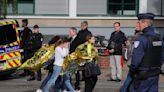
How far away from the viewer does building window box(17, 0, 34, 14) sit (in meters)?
27.4

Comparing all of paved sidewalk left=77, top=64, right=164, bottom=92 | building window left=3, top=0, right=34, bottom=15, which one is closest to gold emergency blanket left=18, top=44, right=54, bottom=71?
paved sidewalk left=77, top=64, right=164, bottom=92

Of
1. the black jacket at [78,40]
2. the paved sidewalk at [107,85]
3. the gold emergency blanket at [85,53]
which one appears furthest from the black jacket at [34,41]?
the gold emergency blanket at [85,53]

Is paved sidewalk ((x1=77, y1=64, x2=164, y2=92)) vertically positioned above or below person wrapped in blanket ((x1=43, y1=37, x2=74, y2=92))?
below

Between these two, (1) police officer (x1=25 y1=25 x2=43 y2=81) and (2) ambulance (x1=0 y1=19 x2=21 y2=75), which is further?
(1) police officer (x1=25 y1=25 x2=43 y2=81)

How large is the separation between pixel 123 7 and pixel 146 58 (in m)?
19.3

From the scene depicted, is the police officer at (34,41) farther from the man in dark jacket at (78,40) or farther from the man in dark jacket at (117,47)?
the man in dark jacket at (78,40)

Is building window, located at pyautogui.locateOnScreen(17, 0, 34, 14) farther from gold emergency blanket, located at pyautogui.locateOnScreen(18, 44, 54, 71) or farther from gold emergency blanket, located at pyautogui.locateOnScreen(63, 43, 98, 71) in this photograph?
gold emergency blanket, located at pyautogui.locateOnScreen(63, 43, 98, 71)

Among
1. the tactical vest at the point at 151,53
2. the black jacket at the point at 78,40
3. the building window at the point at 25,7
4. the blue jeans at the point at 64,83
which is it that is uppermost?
the building window at the point at 25,7

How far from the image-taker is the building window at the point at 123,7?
90.8 ft

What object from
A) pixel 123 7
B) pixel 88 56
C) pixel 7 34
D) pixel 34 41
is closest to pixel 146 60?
pixel 88 56

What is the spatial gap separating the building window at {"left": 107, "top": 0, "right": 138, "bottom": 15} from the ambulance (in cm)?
1081

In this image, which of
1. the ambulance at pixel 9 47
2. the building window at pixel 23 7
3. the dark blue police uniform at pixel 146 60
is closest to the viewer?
the dark blue police uniform at pixel 146 60

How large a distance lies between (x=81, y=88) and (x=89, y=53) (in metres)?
2.60

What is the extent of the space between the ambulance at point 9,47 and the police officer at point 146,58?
8.78 meters
